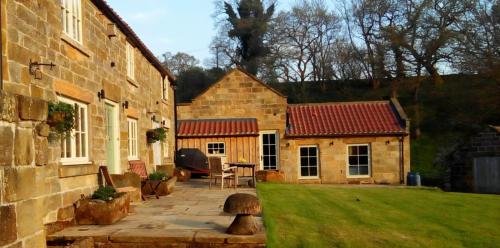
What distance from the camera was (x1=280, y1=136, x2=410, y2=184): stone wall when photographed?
821 inches

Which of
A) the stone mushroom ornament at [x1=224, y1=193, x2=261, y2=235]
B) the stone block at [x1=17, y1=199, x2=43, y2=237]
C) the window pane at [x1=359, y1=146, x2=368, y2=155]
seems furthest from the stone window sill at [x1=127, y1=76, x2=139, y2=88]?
the window pane at [x1=359, y1=146, x2=368, y2=155]

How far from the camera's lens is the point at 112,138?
11.0 meters

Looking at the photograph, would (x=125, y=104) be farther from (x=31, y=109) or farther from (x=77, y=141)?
(x=31, y=109)

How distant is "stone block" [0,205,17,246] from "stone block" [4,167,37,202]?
81 mm

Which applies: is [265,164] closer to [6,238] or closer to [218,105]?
[218,105]

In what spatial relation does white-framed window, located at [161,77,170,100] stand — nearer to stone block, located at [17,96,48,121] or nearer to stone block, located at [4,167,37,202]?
stone block, located at [17,96,48,121]

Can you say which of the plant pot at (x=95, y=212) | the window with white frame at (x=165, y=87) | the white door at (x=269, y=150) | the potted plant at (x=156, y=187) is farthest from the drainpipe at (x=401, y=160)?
the plant pot at (x=95, y=212)

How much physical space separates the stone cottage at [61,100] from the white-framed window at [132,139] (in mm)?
28

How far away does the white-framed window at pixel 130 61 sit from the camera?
12.9 meters

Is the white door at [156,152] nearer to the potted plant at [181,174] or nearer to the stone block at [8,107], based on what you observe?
the potted plant at [181,174]

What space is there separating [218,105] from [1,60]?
16237 mm

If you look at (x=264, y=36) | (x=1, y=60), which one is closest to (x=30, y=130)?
(x=1, y=60)

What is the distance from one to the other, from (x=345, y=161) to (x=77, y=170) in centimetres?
1461

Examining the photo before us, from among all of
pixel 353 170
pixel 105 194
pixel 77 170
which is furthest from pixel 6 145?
pixel 353 170
